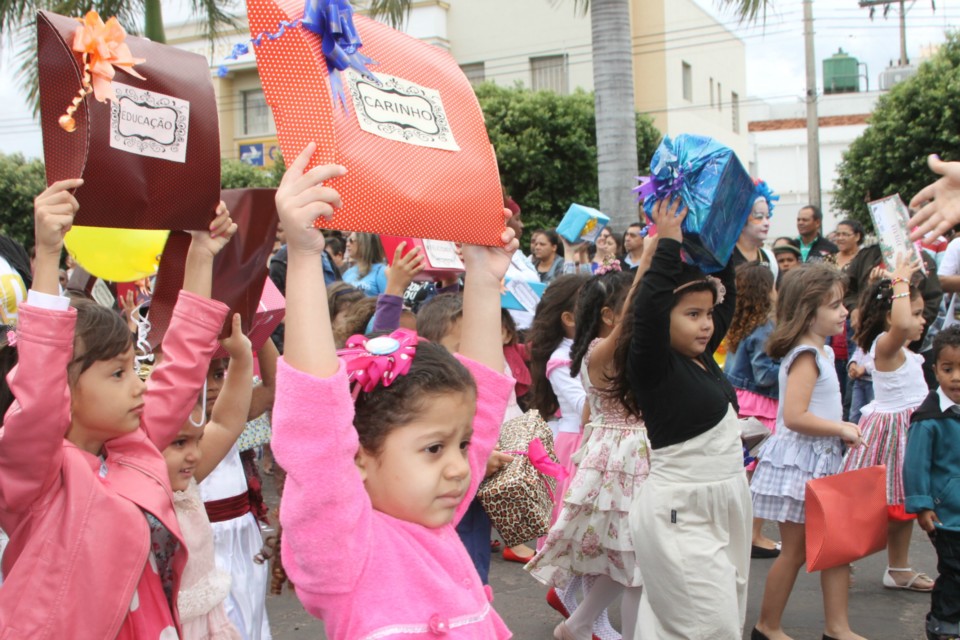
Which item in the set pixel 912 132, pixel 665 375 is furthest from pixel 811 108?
pixel 665 375

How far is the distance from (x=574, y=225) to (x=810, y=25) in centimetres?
1630

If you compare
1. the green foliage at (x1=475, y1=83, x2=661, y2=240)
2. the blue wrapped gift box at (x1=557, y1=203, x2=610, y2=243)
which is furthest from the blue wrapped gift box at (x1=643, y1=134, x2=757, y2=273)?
the green foliage at (x1=475, y1=83, x2=661, y2=240)

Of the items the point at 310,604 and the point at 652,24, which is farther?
the point at 652,24

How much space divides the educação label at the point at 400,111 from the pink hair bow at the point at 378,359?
447mm

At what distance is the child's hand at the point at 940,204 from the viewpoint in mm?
3023

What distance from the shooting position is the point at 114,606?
233 centimetres

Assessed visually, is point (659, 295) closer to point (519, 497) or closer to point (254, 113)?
point (519, 497)

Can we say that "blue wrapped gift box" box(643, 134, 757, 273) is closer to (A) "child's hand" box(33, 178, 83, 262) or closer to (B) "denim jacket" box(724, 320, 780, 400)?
(A) "child's hand" box(33, 178, 83, 262)

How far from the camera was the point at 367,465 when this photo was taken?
2092 mm

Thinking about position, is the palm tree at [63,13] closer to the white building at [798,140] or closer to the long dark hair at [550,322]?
the long dark hair at [550,322]

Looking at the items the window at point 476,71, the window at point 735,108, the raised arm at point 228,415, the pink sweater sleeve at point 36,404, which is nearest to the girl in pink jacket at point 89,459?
the pink sweater sleeve at point 36,404

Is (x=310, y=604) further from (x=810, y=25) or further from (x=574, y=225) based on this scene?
(x=810, y=25)

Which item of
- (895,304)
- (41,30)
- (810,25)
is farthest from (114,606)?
(810,25)

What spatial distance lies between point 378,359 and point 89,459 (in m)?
0.93
